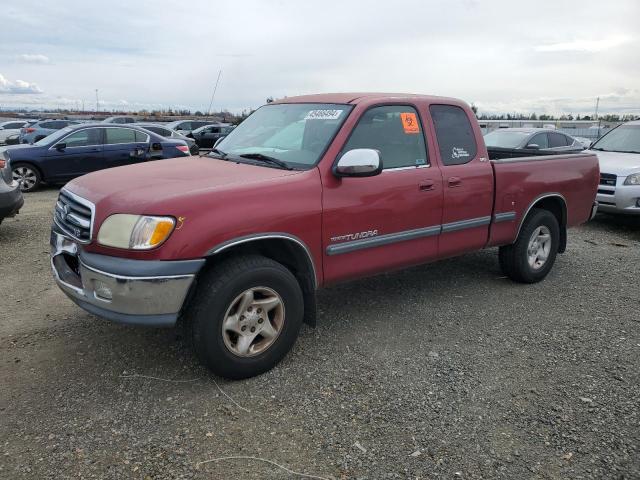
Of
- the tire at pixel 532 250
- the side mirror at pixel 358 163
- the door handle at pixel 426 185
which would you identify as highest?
the side mirror at pixel 358 163

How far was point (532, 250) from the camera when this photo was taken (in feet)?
18.4

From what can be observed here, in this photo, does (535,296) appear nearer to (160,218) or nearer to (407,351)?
(407,351)

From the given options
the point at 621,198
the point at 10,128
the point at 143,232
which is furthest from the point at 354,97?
the point at 10,128

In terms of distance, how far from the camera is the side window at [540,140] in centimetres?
1129

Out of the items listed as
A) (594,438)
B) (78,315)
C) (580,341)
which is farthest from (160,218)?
(580,341)

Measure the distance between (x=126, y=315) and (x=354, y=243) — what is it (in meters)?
1.67

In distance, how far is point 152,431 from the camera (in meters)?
3.00

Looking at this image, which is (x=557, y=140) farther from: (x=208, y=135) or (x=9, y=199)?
(x=208, y=135)

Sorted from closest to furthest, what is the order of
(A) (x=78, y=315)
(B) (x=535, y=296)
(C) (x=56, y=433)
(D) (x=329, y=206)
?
(C) (x=56, y=433), (D) (x=329, y=206), (A) (x=78, y=315), (B) (x=535, y=296)

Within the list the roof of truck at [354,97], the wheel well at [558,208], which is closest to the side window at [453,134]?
the roof of truck at [354,97]

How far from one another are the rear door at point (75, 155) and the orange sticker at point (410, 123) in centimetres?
896

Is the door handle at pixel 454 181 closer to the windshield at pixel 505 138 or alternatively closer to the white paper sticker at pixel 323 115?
the white paper sticker at pixel 323 115

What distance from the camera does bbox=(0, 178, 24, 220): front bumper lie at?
22.2ft

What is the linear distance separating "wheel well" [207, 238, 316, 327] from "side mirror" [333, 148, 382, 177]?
62cm
